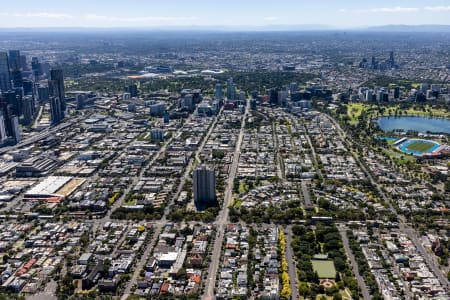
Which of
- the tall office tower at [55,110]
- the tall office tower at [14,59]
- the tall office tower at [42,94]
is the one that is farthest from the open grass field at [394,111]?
the tall office tower at [14,59]

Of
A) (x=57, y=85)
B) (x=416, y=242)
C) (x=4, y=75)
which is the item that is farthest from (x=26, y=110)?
(x=416, y=242)

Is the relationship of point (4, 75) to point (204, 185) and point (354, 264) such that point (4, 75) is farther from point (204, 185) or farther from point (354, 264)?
point (354, 264)

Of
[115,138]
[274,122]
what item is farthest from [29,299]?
[274,122]

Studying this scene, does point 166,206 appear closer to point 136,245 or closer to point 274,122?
point 136,245

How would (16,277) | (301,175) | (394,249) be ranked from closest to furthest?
(16,277) → (394,249) → (301,175)

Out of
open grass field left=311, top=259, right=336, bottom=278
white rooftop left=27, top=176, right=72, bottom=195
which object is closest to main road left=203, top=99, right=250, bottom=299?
open grass field left=311, top=259, right=336, bottom=278

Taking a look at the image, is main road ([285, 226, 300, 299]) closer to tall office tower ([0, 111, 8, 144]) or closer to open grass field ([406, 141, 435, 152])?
open grass field ([406, 141, 435, 152])

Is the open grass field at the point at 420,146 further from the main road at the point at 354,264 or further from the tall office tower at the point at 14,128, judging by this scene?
the tall office tower at the point at 14,128
